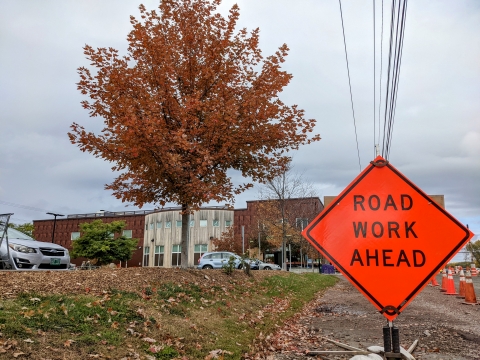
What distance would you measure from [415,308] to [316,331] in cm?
406

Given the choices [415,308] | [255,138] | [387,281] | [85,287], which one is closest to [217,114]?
[255,138]

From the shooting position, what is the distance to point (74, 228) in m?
67.6

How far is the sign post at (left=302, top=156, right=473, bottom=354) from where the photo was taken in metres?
3.99

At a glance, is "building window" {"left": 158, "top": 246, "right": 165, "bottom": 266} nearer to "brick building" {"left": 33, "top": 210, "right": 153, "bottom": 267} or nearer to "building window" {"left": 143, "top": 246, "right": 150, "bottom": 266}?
"building window" {"left": 143, "top": 246, "right": 150, "bottom": 266}

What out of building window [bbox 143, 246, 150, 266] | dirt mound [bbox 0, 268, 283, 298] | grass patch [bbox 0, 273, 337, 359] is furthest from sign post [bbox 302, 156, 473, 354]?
building window [bbox 143, 246, 150, 266]

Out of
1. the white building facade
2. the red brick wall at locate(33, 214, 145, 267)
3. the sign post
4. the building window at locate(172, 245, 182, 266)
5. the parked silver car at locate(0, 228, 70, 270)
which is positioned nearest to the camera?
the sign post

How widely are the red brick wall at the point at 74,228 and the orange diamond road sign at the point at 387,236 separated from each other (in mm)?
59631

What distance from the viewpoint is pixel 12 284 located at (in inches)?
234

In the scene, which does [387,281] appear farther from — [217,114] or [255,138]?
[255,138]

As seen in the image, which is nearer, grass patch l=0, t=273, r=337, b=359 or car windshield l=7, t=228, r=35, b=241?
grass patch l=0, t=273, r=337, b=359

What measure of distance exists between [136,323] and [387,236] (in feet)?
11.1

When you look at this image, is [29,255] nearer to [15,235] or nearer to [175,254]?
[15,235]

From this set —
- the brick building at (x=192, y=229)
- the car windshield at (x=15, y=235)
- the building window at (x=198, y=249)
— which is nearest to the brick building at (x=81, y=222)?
the brick building at (x=192, y=229)

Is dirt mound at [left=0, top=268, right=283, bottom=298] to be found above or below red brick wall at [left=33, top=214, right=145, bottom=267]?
below
